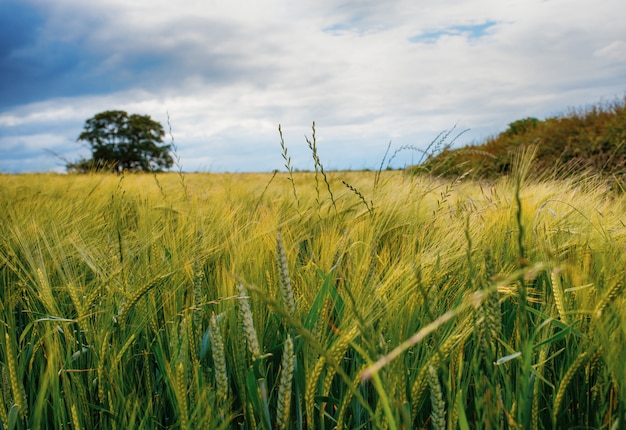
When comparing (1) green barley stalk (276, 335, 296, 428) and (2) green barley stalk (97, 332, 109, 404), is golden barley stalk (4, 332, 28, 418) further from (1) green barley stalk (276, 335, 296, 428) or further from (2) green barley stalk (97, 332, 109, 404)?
(1) green barley stalk (276, 335, 296, 428)

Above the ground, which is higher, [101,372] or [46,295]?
[46,295]

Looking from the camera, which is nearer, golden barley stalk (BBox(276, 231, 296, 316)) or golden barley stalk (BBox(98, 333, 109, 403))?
golden barley stalk (BBox(276, 231, 296, 316))

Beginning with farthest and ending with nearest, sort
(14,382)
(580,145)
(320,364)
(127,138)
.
→ (127,138) → (580,145) → (14,382) → (320,364)

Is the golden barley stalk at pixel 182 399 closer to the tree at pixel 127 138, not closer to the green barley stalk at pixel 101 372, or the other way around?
the green barley stalk at pixel 101 372

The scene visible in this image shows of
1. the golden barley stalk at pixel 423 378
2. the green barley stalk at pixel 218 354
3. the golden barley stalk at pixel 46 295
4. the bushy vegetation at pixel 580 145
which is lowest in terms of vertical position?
the golden barley stalk at pixel 423 378

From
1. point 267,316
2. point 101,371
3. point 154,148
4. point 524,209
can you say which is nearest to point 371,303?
point 267,316

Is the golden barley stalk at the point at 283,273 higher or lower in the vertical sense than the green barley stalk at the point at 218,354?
higher

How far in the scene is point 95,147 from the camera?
82.3 ft

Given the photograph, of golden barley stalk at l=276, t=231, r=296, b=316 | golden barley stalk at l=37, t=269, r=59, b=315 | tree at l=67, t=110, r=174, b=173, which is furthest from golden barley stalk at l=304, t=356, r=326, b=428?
tree at l=67, t=110, r=174, b=173

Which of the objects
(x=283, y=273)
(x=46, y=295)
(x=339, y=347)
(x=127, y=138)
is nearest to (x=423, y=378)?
(x=339, y=347)

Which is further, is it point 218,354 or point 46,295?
point 46,295

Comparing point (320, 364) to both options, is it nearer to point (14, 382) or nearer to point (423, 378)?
point (423, 378)

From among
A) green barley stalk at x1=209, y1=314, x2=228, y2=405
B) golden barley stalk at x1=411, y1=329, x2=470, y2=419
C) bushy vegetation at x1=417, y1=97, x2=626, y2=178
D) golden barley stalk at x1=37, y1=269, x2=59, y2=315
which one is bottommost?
golden barley stalk at x1=411, y1=329, x2=470, y2=419

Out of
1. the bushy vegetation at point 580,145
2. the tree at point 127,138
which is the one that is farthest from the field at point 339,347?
the tree at point 127,138
